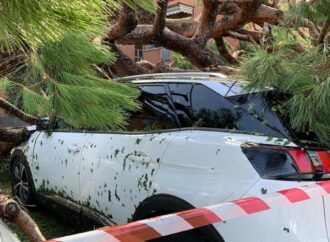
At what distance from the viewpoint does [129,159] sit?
3689 mm

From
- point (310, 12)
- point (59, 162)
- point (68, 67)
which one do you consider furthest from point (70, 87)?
point (59, 162)

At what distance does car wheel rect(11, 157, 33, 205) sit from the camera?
222 inches

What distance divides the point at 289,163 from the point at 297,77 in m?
0.55

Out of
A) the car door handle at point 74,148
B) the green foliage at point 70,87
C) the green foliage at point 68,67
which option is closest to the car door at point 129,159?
the car door handle at point 74,148

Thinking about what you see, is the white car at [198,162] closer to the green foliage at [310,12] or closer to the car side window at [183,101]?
the car side window at [183,101]

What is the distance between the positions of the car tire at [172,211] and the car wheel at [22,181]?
2524mm

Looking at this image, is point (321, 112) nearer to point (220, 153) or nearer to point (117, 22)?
point (220, 153)

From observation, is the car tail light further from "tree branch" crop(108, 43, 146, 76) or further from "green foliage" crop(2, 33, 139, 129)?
"tree branch" crop(108, 43, 146, 76)

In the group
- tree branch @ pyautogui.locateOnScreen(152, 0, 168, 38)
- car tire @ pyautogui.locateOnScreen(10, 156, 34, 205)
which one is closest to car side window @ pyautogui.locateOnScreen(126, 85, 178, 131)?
car tire @ pyautogui.locateOnScreen(10, 156, 34, 205)

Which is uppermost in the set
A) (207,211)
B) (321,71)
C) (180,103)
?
(321,71)

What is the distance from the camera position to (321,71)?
9.45 ft

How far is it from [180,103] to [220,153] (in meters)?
0.75

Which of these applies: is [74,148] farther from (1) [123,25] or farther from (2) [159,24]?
(2) [159,24]

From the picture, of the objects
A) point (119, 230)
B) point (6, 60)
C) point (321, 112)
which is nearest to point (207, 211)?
point (119, 230)
